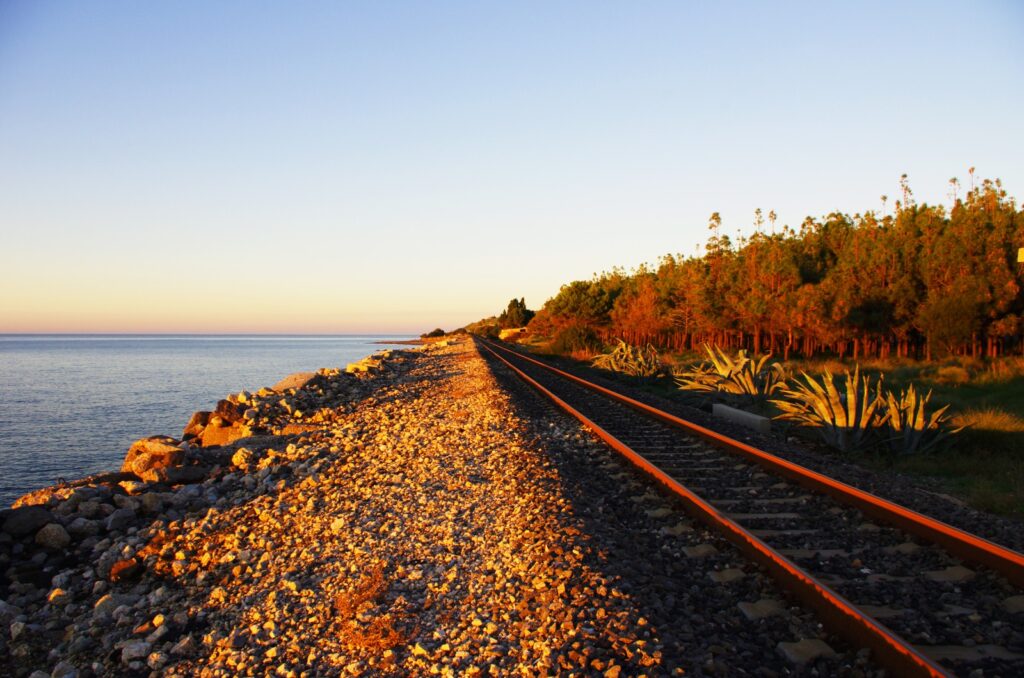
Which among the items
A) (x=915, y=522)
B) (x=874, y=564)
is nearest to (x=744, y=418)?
(x=915, y=522)

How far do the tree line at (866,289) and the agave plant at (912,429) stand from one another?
79.2ft

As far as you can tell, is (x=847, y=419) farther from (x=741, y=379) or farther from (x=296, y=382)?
(x=296, y=382)

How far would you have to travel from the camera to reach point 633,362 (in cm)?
2292

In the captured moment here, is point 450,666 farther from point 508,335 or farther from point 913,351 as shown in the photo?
point 508,335

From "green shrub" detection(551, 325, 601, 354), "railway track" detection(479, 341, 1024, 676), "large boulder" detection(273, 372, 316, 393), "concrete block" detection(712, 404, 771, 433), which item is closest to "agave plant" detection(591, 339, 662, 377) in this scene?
"concrete block" detection(712, 404, 771, 433)

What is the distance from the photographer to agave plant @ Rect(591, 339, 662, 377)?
21.8 m

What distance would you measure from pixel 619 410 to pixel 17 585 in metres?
9.45

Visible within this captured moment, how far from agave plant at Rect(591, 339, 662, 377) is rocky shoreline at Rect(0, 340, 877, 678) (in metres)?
13.6

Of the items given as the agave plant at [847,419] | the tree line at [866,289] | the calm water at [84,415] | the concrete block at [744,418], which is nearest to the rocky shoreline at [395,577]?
the agave plant at [847,419]

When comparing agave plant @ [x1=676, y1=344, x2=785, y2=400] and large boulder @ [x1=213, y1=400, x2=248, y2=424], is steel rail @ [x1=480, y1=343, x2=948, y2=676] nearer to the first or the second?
agave plant @ [x1=676, y1=344, x2=785, y2=400]

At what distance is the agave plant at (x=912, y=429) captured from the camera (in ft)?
30.5

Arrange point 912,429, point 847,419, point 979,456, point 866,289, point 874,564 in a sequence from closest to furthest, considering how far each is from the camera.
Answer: point 874,564 < point 979,456 < point 912,429 < point 847,419 < point 866,289

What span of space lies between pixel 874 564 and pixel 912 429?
615 centimetres

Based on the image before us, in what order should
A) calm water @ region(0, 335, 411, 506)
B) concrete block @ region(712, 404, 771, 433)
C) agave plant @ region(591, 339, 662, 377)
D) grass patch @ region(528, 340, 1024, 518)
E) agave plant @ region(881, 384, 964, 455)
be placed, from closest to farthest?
grass patch @ region(528, 340, 1024, 518)
agave plant @ region(881, 384, 964, 455)
concrete block @ region(712, 404, 771, 433)
calm water @ region(0, 335, 411, 506)
agave plant @ region(591, 339, 662, 377)
